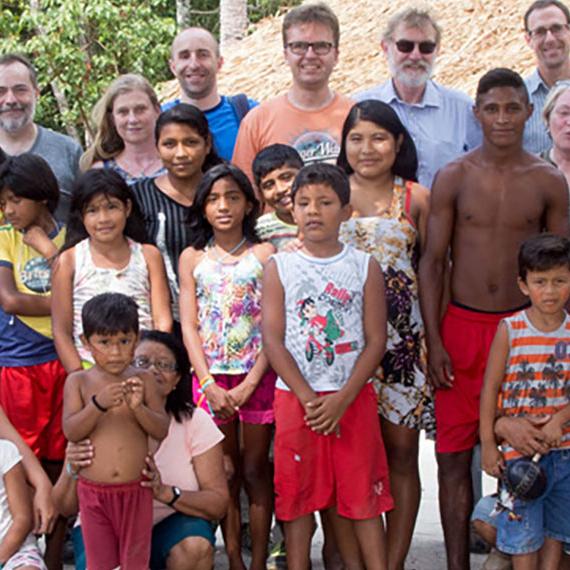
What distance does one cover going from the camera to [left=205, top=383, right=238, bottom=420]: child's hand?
4.32 meters

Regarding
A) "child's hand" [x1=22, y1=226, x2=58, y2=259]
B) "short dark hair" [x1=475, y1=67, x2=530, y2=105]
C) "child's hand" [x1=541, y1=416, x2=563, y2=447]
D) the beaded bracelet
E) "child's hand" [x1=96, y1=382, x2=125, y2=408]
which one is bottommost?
"child's hand" [x1=541, y1=416, x2=563, y2=447]

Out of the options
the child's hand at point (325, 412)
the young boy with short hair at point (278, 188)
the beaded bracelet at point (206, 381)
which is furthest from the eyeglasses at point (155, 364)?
the young boy with short hair at point (278, 188)

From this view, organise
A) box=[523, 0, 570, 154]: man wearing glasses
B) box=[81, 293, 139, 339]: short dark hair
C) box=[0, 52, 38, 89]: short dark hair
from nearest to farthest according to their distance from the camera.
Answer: box=[81, 293, 139, 339]: short dark hair, box=[0, 52, 38, 89]: short dark hair, box=[523, 0, 570, 154]: man wearing glasses

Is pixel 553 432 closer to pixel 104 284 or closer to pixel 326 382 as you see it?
pixel 326 382

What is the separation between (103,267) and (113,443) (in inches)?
40.7

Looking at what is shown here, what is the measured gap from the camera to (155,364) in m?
4.09

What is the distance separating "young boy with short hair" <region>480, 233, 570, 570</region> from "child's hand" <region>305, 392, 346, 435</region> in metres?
0.62

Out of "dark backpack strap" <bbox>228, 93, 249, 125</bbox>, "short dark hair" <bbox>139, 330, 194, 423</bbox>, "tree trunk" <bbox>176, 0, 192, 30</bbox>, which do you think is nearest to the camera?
"short dark hair" <bbox>139, 330, 194, 423</bbox>

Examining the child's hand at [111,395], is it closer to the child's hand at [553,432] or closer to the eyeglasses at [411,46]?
the child's hand at [553,432]

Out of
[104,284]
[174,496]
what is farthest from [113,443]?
[104,284]

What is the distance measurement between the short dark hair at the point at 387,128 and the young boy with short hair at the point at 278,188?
243 millimetres

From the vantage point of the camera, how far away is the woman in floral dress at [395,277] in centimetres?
433

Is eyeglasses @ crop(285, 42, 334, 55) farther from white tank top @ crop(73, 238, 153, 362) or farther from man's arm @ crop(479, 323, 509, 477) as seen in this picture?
man's arm @ crop(479, 323, 509, 477)

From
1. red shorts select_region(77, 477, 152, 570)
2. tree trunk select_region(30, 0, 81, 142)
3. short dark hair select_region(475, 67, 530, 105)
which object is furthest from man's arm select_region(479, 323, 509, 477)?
tree trunk select_region(30, 0, 81, 142)
